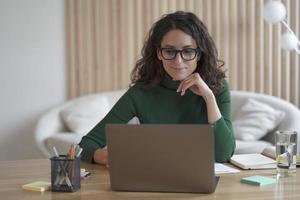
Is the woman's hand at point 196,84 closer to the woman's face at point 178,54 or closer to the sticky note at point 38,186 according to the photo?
the woman's face at point 178,54

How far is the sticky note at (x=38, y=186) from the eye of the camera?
1662mm

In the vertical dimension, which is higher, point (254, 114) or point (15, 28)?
point (15, 28)

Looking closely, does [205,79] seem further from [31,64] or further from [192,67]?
[31,64]

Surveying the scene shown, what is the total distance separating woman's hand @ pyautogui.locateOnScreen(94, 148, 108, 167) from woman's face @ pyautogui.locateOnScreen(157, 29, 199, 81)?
43cm

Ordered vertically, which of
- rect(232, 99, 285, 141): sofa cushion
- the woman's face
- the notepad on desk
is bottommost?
rect(232, 99, 285, 141): sofa cushion

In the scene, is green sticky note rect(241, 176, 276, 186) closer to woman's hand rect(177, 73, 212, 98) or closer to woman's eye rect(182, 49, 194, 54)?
woman's hand rect(177, 73, 212, 98)

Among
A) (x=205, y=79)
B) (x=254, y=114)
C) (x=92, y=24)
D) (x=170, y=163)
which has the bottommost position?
(x=254, y=114)

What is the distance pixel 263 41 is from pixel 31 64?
2.03m

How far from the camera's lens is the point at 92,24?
458 centimetres

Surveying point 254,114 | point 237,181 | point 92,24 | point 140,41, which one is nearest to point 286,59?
point 254,114

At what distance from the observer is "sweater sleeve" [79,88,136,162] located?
84.2 inches

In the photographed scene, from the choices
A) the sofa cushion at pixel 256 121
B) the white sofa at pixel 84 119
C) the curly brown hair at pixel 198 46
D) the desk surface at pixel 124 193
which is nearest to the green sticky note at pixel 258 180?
the desk surface at pixel 124 193

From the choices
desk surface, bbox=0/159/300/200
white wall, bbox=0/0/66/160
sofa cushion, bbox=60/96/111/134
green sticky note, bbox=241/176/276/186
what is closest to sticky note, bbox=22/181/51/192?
desk surface, bbox=0/159/300/200

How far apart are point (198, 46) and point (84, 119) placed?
2.17 meters
